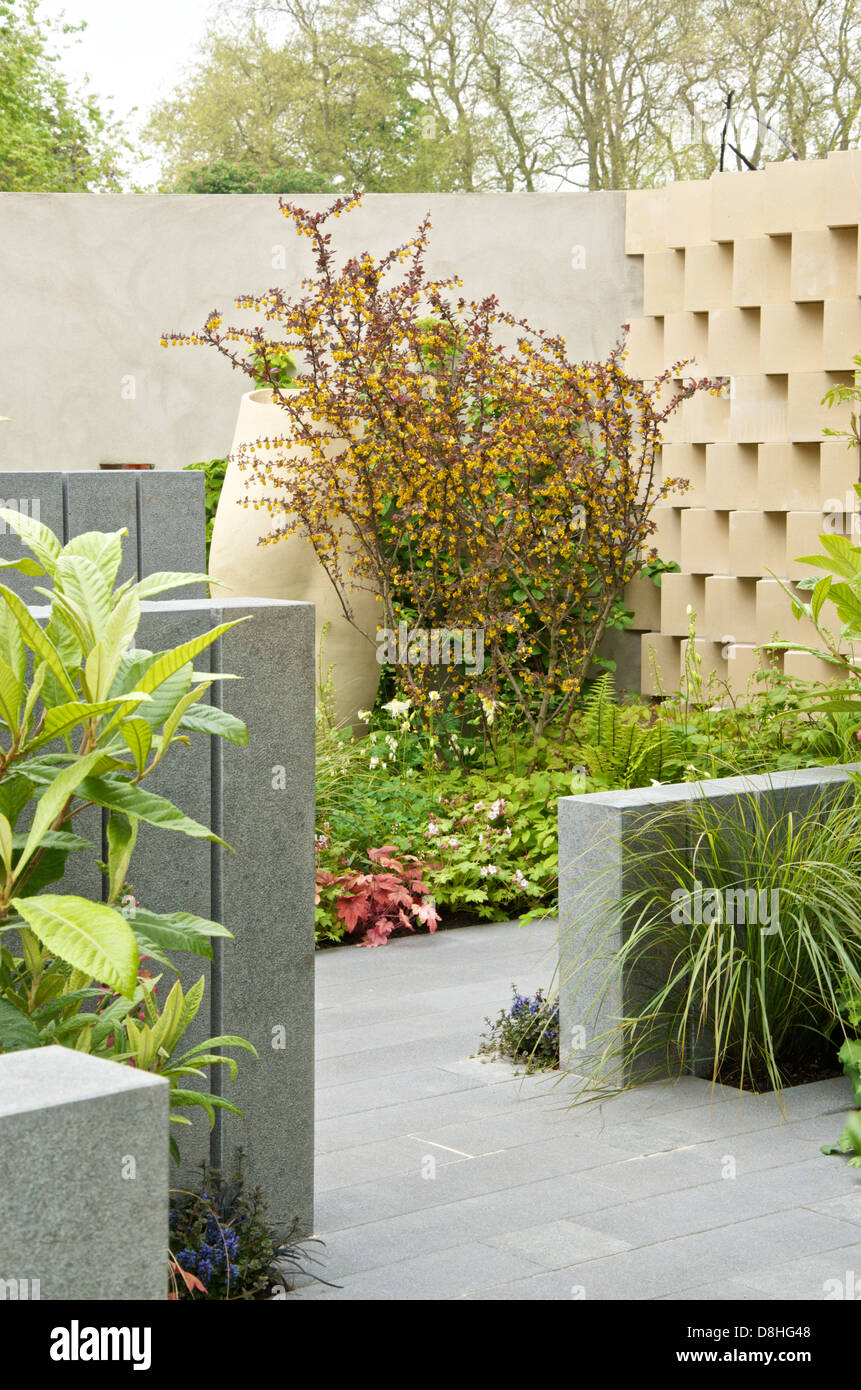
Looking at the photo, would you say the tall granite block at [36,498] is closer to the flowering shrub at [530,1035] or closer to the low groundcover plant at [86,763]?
the flowering shrub at [530,1035]

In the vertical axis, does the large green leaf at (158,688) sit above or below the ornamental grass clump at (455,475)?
below

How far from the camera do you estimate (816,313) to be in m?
7.39

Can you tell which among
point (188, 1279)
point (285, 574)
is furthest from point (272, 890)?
point (285, 574)

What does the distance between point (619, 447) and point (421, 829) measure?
246 cm

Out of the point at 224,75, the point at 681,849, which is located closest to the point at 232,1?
the point at 224,75

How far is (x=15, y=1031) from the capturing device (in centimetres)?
218

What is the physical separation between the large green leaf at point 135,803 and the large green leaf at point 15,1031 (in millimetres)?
344

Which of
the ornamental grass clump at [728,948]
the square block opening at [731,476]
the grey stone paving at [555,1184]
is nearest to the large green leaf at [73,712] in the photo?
the grey stone paving at [555,1184]

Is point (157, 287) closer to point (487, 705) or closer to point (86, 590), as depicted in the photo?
point (487, 705)

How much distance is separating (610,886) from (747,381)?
448cm

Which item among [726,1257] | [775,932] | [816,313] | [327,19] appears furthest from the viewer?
[327,19]

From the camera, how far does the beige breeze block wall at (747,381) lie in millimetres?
7219

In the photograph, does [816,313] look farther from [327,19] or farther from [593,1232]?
[327,19]
